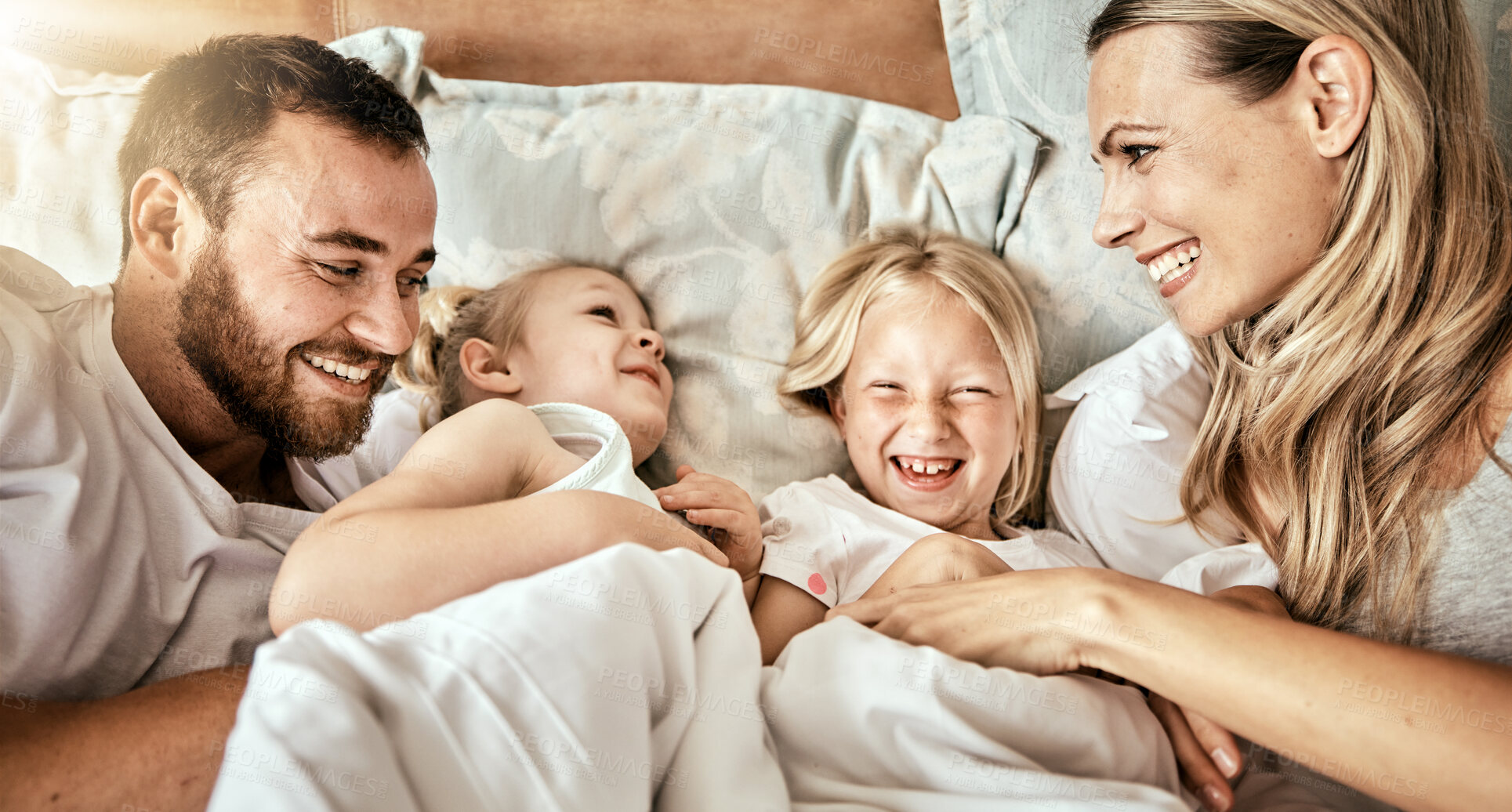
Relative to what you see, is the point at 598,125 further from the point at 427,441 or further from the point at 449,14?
the point at 427,441

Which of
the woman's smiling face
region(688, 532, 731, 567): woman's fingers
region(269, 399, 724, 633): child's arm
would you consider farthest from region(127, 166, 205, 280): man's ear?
the woman's smiling face

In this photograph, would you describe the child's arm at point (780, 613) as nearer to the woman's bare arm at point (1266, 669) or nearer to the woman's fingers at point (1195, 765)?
the woman's bare arm at point (1266, 669)

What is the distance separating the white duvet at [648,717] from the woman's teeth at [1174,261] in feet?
1.49

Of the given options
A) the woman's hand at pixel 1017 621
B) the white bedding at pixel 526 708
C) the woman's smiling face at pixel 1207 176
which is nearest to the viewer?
the white bedding at pixel 526 708

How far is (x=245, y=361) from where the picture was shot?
73 centimetres

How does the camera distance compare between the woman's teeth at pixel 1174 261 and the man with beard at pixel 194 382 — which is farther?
the woman's teeth at pixel 1174 261

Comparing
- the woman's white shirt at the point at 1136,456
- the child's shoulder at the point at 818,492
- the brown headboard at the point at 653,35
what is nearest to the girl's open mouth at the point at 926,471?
the child's shoulder at the point at 818,492

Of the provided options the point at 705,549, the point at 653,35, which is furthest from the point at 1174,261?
the point at 653,35

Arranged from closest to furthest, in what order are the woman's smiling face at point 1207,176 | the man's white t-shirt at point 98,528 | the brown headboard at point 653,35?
the man's white t-shirt at point 98,528, the woman's smiling face at point 1207,176, the brown headboard at point 653,35

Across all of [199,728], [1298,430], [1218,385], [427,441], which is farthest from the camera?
[1218,385]

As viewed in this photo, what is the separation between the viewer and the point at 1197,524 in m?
0.97

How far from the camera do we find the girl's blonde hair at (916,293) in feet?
3.47

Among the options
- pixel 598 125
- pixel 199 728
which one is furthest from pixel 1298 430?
pixel 199 728

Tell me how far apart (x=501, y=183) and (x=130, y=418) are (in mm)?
489
